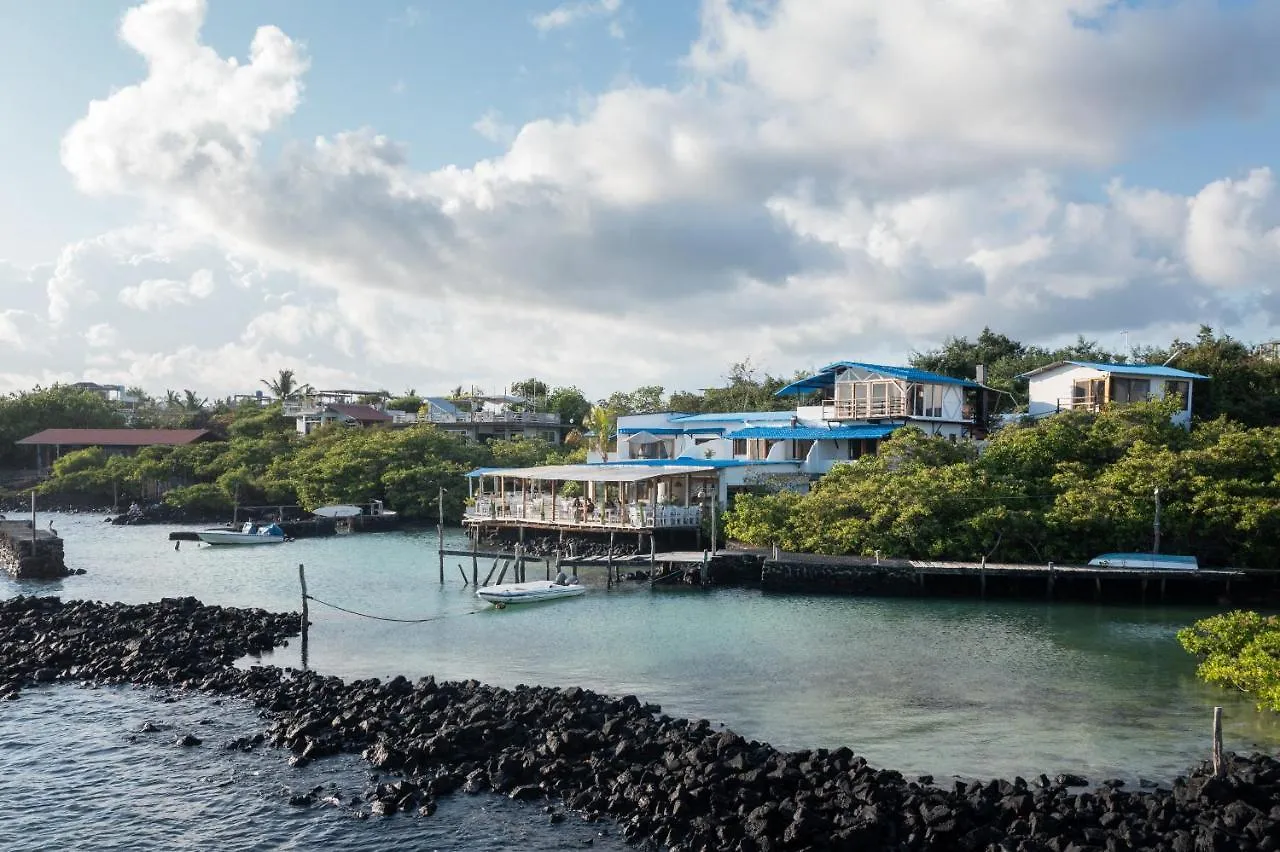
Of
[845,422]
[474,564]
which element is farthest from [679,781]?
[845,422]

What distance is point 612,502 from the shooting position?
161 feet

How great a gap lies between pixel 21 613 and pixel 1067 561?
37810 millimetres

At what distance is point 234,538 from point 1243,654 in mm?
51504

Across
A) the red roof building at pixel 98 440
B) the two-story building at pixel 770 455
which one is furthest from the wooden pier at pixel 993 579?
the red roof building at pixel 98 440

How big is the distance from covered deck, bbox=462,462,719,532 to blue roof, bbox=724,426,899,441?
571 centimetres

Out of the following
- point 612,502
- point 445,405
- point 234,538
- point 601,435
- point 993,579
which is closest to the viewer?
point 993,579

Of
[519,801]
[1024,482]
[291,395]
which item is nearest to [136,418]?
[291,395]

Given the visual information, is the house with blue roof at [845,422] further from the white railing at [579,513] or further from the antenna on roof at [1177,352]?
the antenna on roof at [1177,352]

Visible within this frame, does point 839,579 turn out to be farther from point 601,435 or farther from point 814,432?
point 601,435

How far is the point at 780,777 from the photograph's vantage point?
654 inches

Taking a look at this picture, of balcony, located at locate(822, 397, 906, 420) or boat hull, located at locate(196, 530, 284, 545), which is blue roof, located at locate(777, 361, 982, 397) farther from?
boat hull, located at locate(196, 530, 284, 545)

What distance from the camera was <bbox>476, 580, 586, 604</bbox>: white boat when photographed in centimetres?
3603

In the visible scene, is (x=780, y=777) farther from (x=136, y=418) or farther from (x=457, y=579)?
(x=136, y=418)

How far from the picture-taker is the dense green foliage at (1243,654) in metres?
21.6
